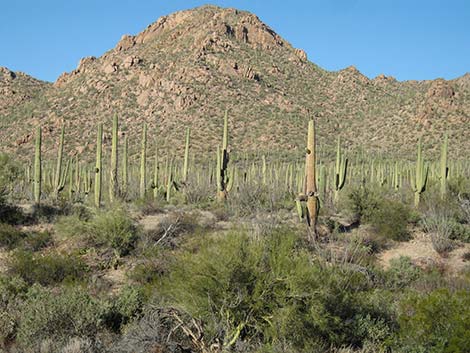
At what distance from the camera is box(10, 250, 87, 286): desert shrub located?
37.4ft

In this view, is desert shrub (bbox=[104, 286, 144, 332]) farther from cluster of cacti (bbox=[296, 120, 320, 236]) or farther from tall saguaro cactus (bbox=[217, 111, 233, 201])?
tall saguaro cactus (bbox=[217, 111, 233, 201])

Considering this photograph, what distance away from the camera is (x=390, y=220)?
17.9m

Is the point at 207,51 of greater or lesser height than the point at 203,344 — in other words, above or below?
above

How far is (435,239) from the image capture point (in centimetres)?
1593

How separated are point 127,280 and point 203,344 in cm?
531

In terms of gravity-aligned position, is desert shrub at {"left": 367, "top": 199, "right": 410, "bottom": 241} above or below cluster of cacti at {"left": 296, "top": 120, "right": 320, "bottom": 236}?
below

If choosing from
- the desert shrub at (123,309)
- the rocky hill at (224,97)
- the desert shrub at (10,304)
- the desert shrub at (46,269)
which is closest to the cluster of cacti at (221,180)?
the desert shrub at (123,309)

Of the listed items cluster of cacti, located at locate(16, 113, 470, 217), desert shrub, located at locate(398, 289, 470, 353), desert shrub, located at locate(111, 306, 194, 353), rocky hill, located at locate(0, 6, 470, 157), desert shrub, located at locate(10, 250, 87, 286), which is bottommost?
desert shrub, located at locate(10, 250, 87, 286)

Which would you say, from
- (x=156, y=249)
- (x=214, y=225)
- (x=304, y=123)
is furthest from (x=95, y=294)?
(x=304, y=123)

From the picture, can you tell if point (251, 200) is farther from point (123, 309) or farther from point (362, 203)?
point (123, 309)

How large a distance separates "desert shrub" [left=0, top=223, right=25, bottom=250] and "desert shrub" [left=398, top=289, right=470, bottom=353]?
1095cm

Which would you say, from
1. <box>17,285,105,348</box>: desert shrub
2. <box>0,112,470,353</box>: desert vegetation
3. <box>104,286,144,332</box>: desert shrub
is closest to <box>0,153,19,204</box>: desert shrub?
<box>0,112,470,353</box>: desert vegetation

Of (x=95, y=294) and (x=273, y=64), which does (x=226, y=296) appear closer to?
(x=95, y=294)

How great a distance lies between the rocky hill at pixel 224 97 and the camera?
5844cm
